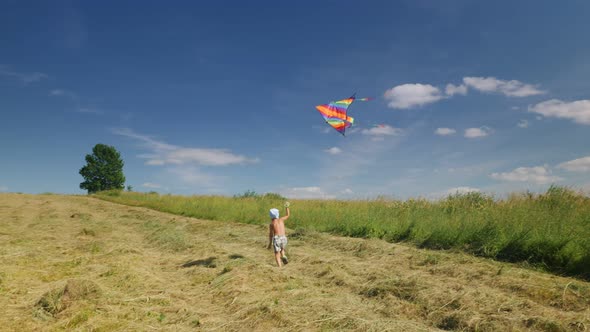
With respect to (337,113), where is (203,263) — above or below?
below

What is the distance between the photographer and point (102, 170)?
48.2 m

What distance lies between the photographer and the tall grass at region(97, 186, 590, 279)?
7238 mm

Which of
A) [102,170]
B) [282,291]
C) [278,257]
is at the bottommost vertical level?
[282,291]

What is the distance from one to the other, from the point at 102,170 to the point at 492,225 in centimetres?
5059

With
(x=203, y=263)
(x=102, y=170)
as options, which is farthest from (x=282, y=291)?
(x=102, y=170)

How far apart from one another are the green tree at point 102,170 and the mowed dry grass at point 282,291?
42.6m

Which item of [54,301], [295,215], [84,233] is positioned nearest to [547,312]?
[54,301]

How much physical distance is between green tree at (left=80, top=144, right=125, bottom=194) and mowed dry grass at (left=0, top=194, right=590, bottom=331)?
4263cm

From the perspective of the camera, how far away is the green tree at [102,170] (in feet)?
156

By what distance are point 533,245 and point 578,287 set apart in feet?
7.74

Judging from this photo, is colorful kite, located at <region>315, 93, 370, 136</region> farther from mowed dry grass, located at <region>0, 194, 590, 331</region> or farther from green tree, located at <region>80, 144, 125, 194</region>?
green tree, located at <region>80, 144, 125, 194</region>

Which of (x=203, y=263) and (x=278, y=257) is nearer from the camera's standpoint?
(x=278, y=257)

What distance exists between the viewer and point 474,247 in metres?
8.53

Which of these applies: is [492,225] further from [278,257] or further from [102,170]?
[102,170]
